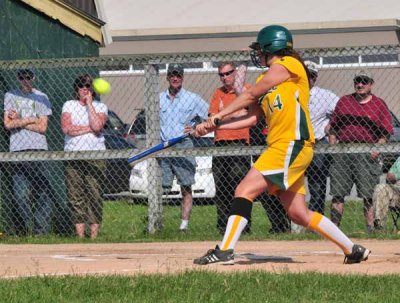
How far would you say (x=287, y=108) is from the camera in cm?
974

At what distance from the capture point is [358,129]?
13523mm

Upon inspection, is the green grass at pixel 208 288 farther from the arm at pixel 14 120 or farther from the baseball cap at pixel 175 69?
the baseball cap at pixel 175 69

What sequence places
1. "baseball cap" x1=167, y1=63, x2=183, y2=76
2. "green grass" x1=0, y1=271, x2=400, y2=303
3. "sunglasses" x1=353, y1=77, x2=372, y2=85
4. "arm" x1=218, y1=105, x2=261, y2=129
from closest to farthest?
"green grass" x1=0, y1=271, x2=400, y2=303
"arm" x1=218, y1=105, x2=261, y2=129
"sunglasses" x1=353, y1=77, x2=372, y2=85
"baseball cap" x1=167, y1=63, x2=183, y2=76

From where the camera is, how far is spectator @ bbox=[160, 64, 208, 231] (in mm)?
14172

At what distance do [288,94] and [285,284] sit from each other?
1.95 metres

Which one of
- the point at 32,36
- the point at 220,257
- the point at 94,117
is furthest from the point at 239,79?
the point at 220,257

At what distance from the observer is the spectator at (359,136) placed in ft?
44.3

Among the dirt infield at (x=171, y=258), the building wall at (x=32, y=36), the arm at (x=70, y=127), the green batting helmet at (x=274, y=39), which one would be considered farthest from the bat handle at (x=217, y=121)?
the building wall at (x=32, y=36)

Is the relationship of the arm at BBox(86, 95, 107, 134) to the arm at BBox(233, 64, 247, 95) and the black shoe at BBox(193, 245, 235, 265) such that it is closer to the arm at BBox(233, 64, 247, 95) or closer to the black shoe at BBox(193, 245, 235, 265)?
the arm at BBox(233, 64, 247, 95)

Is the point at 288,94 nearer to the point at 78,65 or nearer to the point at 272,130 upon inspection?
the point at 272,130

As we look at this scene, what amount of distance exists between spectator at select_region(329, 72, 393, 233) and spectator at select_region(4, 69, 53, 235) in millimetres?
3549

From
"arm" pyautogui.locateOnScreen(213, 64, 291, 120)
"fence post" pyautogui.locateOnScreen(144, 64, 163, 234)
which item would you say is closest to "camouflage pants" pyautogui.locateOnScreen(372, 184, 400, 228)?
"fence post" pyautogui.locateOnScreen(144, 64, 163, 234)

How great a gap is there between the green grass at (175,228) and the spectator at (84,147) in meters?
0.31

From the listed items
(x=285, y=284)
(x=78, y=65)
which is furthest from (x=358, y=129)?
(x=285, y=284)
